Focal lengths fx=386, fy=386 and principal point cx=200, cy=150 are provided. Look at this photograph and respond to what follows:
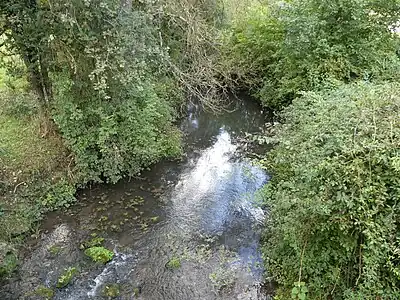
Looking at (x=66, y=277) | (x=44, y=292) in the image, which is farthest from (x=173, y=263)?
(x=44, y=292)

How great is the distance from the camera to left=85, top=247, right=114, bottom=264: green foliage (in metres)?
7.13

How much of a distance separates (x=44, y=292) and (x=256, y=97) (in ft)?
34.4

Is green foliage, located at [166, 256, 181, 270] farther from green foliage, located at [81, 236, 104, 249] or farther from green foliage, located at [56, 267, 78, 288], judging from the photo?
green foliage, located at [56, 267, 78, 288]

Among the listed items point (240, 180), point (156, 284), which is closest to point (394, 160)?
point (156, 284)

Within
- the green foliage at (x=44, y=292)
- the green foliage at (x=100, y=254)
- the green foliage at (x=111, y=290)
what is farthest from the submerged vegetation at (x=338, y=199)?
the green foliage at (x=44, y=292)

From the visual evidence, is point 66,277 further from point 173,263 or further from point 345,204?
point 345,204

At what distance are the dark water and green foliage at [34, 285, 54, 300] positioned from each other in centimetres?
10

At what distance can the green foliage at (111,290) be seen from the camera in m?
6.42

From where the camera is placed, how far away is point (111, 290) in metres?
6.48

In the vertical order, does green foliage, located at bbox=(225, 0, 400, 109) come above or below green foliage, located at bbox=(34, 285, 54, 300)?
above

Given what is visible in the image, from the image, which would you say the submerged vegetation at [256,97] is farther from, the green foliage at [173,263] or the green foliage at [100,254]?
the green foliage at [173,263]

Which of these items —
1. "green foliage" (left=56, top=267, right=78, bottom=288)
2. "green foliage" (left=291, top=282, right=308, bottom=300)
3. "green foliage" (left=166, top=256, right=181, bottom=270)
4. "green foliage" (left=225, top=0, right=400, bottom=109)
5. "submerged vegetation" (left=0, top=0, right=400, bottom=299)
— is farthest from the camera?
"green foliage" (left=225, top=0, right=400, bottom=109)

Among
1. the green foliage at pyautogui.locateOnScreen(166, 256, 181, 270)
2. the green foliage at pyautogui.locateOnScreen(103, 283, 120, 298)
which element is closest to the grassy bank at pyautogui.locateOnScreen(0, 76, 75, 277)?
the green foliage at pyautogui.locateOnScreen(103, 283, 120, 298)

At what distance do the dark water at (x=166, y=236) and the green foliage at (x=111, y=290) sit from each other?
6 cm
